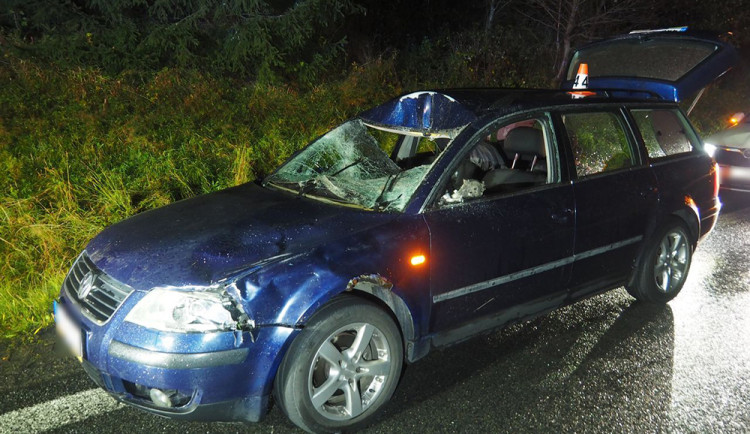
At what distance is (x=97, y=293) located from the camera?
2.89 metres

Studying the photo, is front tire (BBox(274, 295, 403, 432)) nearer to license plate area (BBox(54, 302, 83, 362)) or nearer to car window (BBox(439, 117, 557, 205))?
car window (BBox(439, 117, 557, 205))

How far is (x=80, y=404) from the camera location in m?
3.18

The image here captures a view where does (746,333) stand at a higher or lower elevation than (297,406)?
lower

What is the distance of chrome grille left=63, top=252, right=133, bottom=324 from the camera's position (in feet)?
9.12

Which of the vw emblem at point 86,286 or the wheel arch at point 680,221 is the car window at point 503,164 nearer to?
the wheel arch at point 680,221

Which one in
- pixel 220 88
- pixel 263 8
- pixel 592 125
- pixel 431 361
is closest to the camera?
pixel 431 361

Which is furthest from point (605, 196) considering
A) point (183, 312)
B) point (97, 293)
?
point (97, 293)

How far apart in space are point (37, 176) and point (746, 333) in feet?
19.9

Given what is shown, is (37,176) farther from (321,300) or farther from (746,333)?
(746,333)

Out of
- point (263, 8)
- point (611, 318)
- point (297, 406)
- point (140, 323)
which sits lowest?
point (611, 318)

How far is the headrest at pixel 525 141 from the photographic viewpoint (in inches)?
163

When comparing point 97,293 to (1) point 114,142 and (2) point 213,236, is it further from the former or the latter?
(1) point 114,142

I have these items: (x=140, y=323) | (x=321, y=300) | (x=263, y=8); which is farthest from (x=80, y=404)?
(x=263, y=8)

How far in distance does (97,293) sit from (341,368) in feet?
3.98
